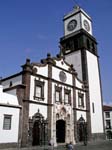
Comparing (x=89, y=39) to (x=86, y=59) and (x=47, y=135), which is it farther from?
(x=47, y=135)

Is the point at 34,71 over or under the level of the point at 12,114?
over

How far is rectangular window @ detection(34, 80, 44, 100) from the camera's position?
82.2 feet

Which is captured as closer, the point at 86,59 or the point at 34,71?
the point at 34,71

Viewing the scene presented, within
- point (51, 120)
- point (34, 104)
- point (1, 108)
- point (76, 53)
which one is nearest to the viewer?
point (1, 108)

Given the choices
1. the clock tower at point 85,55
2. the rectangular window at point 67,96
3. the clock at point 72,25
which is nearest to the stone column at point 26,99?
the rectangular window at point 67,96

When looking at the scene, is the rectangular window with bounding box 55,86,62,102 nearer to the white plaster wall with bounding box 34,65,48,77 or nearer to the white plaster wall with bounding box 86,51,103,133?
the white plaster wall with bounding box 34,65,48,77

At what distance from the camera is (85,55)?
→ 36562mm

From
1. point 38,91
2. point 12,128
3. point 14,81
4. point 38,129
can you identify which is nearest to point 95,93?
point 38,91

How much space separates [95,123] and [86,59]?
38.7ft

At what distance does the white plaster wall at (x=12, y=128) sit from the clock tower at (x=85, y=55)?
15.6 meters

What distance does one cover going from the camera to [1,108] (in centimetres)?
2056

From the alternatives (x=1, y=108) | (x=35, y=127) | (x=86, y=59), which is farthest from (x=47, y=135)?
(x=86, y=59)

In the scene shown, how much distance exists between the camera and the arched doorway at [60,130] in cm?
2823

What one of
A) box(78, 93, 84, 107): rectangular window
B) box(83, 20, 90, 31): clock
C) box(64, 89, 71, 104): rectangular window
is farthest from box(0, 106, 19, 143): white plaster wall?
box(83, 20, 90, 31): clock
